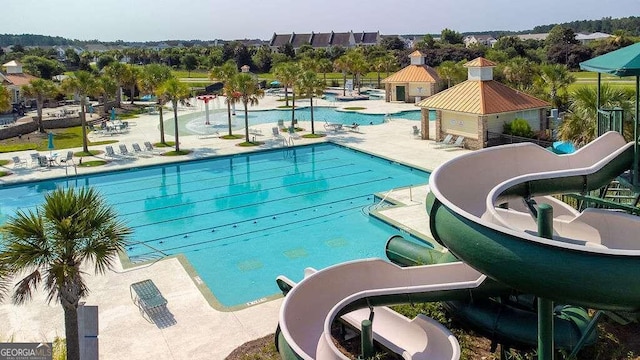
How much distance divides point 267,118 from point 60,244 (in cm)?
3875

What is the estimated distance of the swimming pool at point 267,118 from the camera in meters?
41.8

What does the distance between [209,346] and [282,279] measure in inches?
99.1

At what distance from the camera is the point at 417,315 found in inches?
442

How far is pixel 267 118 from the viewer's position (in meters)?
47.5

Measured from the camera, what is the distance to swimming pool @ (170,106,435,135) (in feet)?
137

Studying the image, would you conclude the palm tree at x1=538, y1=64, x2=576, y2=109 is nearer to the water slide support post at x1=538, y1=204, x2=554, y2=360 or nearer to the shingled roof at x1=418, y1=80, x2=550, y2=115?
the shingled roof at x1=418, y1=80, x2=550, y2=115

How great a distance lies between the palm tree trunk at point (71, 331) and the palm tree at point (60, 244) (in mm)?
21

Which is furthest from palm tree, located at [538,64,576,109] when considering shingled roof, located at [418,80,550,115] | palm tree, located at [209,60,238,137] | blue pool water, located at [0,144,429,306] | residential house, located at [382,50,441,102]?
palm tree, located at [209,60,238,137]

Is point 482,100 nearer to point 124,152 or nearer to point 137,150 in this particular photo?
point 137,150

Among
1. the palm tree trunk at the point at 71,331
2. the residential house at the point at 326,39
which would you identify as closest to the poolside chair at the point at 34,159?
the palm tree trunk at the point at 71,331

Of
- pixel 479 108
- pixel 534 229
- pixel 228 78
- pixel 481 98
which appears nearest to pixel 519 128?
pixel 479 108

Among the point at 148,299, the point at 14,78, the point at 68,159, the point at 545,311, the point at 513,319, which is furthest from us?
the point at 14,78

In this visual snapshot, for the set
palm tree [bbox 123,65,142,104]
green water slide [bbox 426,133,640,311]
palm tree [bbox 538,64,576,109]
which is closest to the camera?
green water slide [bbox 426,133,640,311]

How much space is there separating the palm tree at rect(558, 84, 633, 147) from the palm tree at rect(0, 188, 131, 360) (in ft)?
55.5
